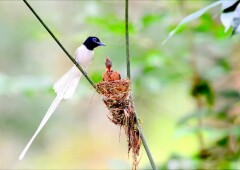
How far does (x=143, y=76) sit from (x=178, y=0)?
1.77ft

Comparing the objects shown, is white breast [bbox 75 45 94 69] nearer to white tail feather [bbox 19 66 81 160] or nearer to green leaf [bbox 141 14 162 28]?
white tail feather [bbox 19 66 81 160]

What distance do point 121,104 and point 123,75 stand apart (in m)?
1.87

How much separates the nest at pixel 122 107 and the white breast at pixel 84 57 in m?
0.09

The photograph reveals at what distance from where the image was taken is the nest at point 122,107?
1904 millimetres

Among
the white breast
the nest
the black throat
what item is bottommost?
the nest

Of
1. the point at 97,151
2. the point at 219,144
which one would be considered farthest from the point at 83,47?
the point at 97,151

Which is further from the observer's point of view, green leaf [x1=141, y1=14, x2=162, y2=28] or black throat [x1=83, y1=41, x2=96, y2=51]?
green leaf [x1=141, y1=14, x2=162, y2=28]

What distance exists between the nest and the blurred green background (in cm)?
40

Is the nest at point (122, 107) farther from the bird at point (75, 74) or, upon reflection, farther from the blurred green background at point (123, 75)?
the blurred green background at point (123, 75)

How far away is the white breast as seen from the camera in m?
1.90

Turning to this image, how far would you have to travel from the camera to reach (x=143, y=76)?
3904 mm

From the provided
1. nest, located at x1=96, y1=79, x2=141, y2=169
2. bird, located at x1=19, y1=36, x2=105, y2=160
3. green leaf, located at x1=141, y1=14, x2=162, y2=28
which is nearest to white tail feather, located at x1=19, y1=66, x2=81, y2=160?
bird, located at x1=19, y1=36, x2=105, y2=160

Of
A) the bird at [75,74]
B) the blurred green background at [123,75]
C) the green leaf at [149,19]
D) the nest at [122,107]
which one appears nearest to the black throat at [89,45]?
the bird at [75,74]

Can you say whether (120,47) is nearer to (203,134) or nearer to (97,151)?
(203,134)
